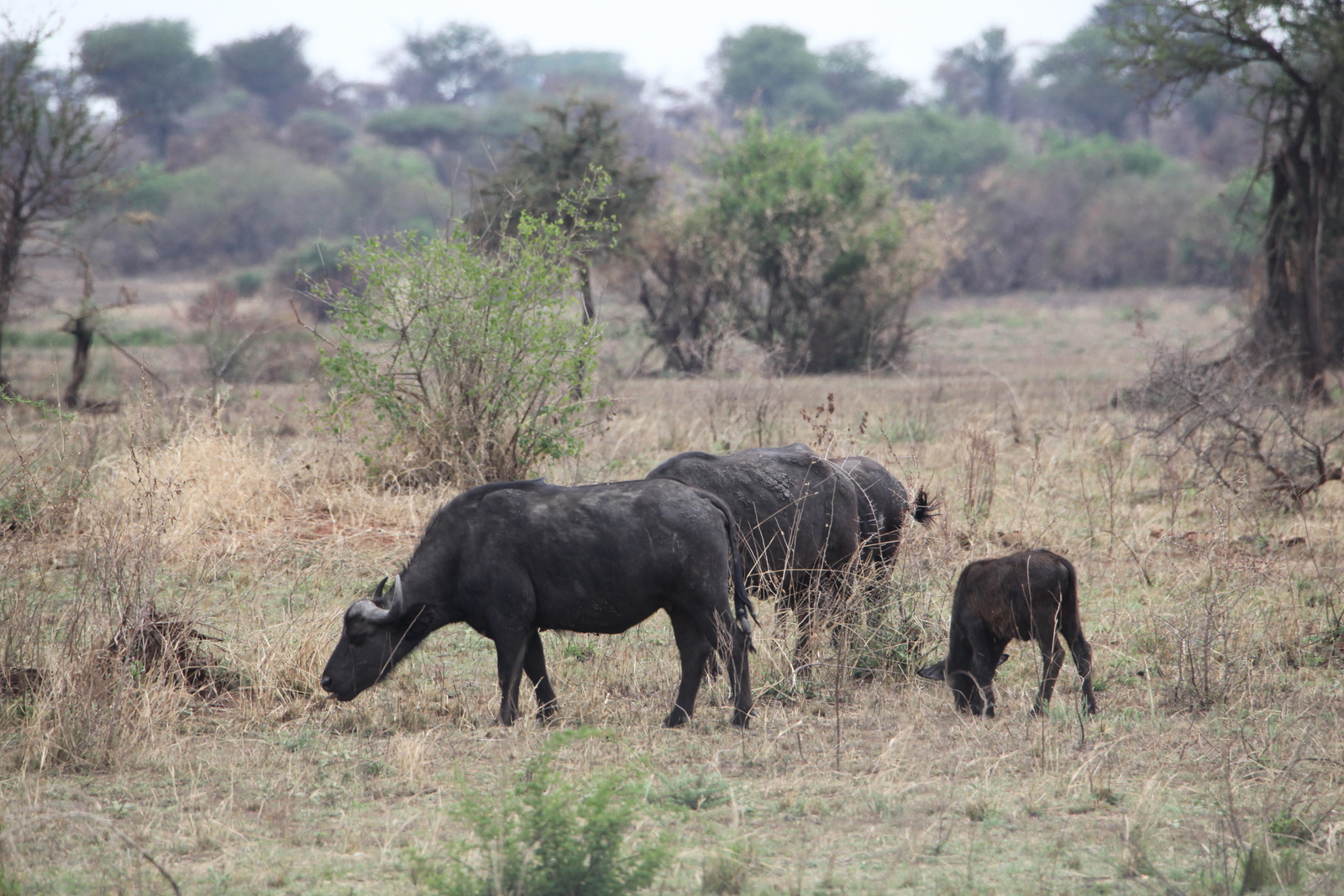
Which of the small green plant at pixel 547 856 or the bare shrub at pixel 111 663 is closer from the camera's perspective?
the small green plant at pixel 547 856

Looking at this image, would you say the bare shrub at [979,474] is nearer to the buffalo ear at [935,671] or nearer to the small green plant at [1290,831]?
the buffalo ear at [935,671]

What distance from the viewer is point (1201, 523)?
9.64 metres

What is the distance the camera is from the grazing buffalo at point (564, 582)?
5.52 meters

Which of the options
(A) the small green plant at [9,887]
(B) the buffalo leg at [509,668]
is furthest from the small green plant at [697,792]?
(A) the small green plant at [9,887]

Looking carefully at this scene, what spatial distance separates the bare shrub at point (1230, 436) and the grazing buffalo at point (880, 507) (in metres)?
3.28

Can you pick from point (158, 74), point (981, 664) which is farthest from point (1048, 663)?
point (158, 74)

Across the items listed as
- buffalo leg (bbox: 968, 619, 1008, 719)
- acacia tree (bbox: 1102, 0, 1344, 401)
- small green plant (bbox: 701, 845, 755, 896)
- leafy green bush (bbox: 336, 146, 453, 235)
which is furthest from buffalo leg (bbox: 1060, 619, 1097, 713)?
leafy green bush (bbox: 336, 146, 453, 235)

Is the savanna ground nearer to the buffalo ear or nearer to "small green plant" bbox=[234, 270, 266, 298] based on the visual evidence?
the buffalo ear

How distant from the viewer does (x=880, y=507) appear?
6945mm

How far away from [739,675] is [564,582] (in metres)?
0.90

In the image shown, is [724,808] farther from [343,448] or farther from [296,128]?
[296,128]

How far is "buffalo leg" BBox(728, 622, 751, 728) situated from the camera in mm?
5555

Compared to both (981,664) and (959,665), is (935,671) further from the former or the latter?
(981,664)

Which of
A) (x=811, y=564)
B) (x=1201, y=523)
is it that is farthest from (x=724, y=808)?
(x=1201, y=523)
